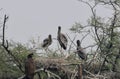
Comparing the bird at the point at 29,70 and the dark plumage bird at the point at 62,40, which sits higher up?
the dark plumage bird at the point at 62,40

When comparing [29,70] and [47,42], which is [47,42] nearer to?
[47,42]

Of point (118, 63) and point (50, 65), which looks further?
point (118, 63)

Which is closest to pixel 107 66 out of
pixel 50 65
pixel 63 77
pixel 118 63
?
pixel 118 63

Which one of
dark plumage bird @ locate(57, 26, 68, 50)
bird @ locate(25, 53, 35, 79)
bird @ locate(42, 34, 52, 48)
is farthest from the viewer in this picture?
bird @ locate(42, 34, 52, 48)

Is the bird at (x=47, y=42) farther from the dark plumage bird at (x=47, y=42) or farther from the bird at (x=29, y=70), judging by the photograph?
the bird at (x=29, y=70)

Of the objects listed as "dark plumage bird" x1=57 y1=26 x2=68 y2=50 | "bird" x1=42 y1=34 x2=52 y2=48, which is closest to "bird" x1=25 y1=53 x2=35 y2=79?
"dark plumage bird" x1=57 y1=26 x2=68 y2=50

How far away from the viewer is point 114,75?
2197 cm

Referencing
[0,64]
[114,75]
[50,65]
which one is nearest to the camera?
[50,65]

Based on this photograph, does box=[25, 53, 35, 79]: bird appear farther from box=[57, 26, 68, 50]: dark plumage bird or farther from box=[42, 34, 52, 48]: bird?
box=[42, 34, 52, 48]: bird

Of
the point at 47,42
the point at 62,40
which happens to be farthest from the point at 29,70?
the point at 47,42

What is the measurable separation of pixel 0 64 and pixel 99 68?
4.62 meters

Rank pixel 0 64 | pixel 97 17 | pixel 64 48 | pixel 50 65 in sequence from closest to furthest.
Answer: pixel 50 65 → pixel 64 48 → pixel 0 64 → pixel 97 17

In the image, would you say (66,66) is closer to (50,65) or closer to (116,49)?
(50,65)

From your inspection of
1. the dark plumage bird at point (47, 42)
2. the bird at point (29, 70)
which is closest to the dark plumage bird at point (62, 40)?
the dark plumage bird at point (47, 42)
